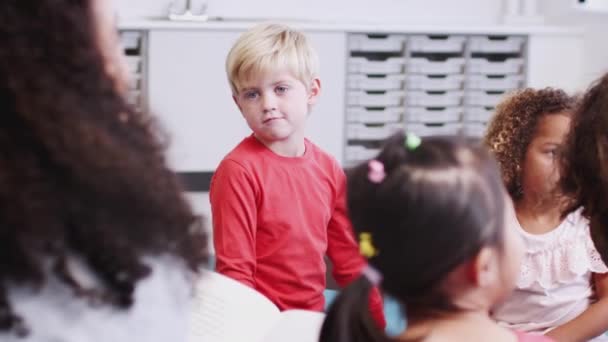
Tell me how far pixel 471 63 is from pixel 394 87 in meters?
0.29

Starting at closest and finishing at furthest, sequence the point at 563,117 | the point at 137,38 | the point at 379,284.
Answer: the point at 379,284, the point at 563,117, the point at 137,38

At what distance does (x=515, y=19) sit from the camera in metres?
3.64

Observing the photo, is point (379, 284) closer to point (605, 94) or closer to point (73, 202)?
point (73, 202)

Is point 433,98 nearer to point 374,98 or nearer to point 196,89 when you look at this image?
point 374,98

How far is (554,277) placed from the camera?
1.63m

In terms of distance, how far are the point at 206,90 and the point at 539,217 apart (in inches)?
68.4

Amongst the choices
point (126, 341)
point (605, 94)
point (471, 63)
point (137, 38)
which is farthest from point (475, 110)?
point (126, 341)

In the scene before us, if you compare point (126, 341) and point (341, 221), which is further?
point (341, 221)

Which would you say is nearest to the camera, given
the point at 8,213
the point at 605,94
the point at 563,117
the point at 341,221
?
the point at 8,213

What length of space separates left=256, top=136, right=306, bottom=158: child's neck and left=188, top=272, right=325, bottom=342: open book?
377mm

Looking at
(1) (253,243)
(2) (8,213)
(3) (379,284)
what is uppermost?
(2) (8,213)

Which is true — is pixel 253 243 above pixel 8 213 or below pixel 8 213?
below

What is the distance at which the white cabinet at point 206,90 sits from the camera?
317 cm

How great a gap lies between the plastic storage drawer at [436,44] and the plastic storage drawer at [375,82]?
11cm
